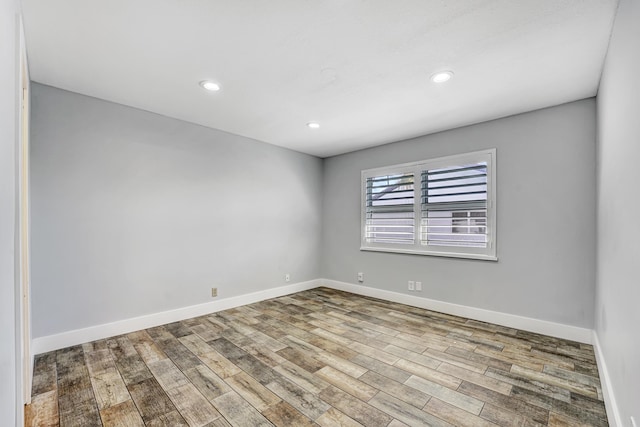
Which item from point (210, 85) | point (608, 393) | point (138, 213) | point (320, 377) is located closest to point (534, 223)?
point (608, 393)

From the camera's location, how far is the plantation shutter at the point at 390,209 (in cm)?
417

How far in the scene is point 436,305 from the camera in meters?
3.80

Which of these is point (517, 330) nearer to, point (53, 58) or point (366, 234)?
point (366, 234)

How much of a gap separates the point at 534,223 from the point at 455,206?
84cm

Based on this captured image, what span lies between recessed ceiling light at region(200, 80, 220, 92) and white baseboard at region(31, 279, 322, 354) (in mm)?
2540

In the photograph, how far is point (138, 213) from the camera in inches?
125

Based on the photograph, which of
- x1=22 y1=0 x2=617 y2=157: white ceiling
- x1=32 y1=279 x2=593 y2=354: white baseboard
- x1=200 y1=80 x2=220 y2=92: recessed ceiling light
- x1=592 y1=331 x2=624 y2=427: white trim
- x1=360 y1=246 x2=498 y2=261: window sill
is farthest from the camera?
x1=360 y1=246 x2=498 y2=261: window sill

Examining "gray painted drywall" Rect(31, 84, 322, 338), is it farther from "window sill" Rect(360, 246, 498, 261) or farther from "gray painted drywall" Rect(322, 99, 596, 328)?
"gray painted drywall" Rect(322, 99, 596, 328)

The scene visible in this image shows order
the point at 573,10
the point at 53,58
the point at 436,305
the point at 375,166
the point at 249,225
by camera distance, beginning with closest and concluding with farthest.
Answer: the point at 573,10
the point at 53,58
the point at 436,305
the point at 249,225
the point at 375,166

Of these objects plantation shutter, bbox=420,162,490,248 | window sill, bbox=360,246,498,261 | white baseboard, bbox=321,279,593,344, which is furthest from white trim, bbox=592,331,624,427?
plantation shutter, bbox=420,162,490,248

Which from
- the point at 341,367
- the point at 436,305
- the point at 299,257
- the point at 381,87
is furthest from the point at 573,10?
the point at 299,257

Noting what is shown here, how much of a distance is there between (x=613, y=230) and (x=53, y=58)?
4.23 m

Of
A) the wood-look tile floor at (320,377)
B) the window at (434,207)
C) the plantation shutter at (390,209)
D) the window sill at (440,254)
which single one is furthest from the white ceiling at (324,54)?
the wood-look tile floor at (320,377)

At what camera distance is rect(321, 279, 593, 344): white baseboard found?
2875 mm
